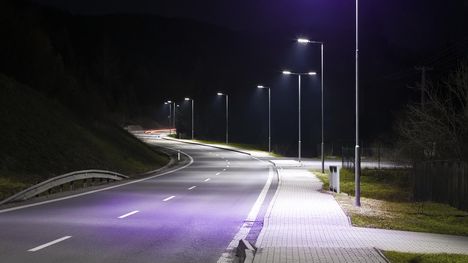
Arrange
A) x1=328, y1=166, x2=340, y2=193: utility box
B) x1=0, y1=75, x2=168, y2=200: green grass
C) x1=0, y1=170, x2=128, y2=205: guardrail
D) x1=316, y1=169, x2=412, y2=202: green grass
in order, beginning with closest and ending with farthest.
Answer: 1. x1=0, y1=170, x2=128, y2=205: guardrail
2. x1=328, y1=166, x2=340, y2=193: utility box
3. x1=0, y1=75, x2=168, y2=200: green grass
4. x1=316, y1=169, x2=412, y2=202: green grass

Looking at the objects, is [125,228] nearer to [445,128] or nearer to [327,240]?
[327,240]

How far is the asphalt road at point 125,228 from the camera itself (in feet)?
34.1

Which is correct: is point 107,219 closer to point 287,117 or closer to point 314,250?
point 314,250

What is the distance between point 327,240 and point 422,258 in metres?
2.26

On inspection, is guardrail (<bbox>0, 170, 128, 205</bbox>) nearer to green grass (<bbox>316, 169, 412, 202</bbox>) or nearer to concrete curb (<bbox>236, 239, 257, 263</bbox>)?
concrete curb (<bbox>236, 239, 257, 263</bbox>)

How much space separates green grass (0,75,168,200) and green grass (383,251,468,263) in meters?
16.4

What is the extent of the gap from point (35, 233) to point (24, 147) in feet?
63.2

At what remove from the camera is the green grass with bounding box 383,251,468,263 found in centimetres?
976

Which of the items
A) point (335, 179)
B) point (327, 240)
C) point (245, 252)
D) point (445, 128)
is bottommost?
point (327, 240)

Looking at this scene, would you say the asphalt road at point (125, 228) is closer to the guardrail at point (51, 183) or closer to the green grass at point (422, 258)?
the guardrail at point (51, 183)

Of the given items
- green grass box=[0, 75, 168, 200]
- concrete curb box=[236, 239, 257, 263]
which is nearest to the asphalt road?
concrete curb box=[236, 239, 257, 263]

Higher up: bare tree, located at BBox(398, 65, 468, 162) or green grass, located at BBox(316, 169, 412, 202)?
bare tree, located at BBox(398, 65, 468, 162)

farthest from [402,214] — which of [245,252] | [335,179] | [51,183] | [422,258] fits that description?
[51,183]

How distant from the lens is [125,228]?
45.7 ft
